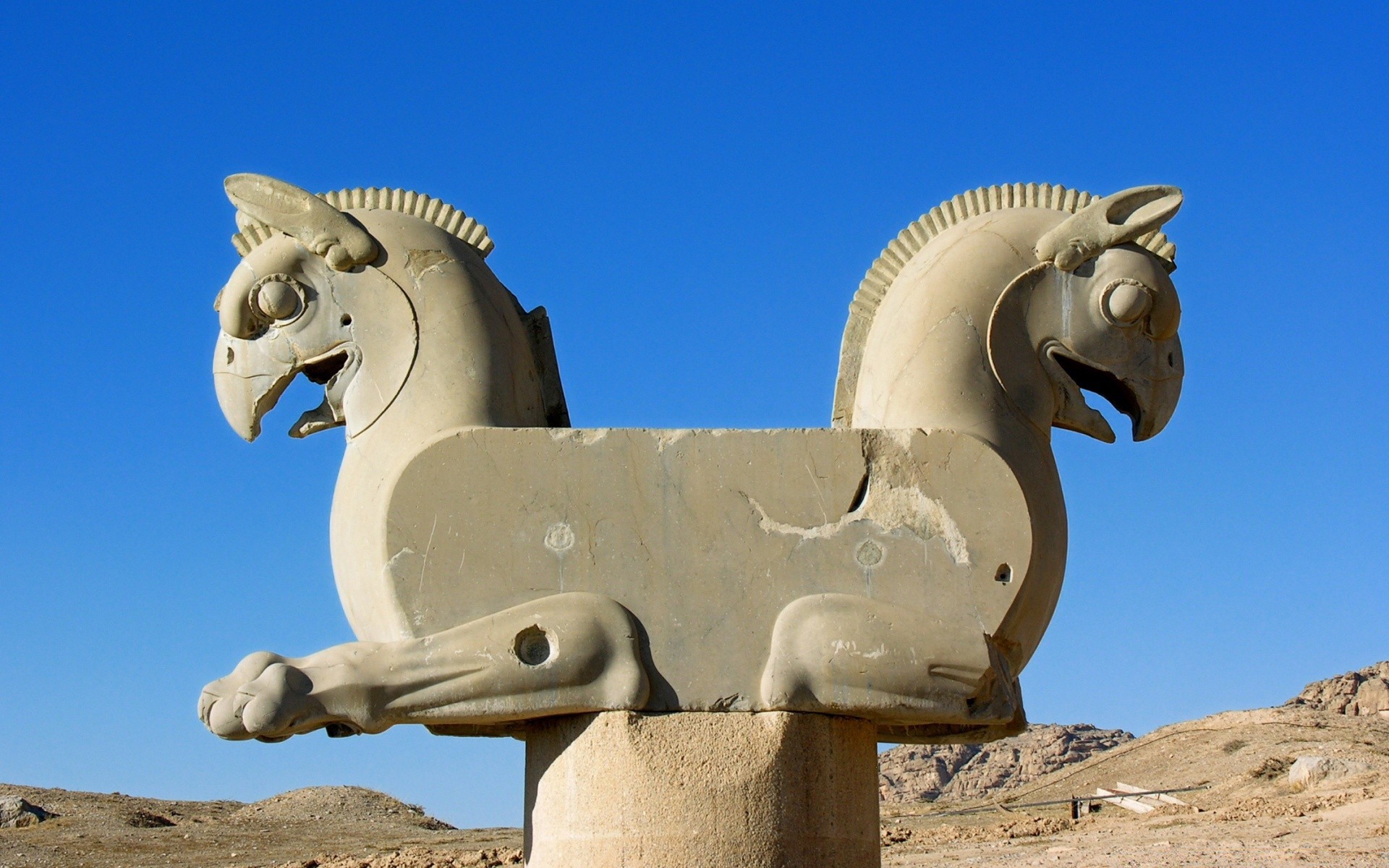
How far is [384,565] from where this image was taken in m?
5.23

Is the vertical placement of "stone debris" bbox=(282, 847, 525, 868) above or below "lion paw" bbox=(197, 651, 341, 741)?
above

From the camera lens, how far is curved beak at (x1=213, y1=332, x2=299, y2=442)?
227 inches

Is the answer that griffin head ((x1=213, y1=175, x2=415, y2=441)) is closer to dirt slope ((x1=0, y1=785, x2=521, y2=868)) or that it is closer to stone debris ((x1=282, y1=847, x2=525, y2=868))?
stone debris ((x1=282, y1=847, x2=525, y2=868))

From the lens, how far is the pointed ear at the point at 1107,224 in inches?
230

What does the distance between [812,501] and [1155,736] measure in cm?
1394

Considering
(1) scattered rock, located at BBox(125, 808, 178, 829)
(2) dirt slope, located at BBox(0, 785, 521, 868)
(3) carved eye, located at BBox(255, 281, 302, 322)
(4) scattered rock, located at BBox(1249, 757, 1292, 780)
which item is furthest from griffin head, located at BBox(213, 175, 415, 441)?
(4) scattered rock, located at BBox(1249, 757, 1292, 780)

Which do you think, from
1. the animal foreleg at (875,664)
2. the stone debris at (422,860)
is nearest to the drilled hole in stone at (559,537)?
the animal foreleg at (875,664)

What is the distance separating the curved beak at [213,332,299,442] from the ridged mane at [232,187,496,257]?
41cm

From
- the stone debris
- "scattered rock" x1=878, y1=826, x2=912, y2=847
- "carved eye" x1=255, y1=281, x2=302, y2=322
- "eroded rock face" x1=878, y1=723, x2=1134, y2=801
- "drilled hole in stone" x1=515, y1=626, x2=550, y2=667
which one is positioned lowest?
"drilled hole in stone" x1=515, y1=626, x2=550, y2=667

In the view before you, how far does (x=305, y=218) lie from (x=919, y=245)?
2.30 metres

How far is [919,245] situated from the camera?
19.9 ft

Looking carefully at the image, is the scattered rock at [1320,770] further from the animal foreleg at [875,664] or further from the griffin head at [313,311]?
the griffin head at [313,311]

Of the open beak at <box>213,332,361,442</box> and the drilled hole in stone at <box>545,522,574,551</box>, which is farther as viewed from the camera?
the open beak at <box>213,332,361,442</box>

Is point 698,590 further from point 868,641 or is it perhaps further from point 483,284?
point 483,284
